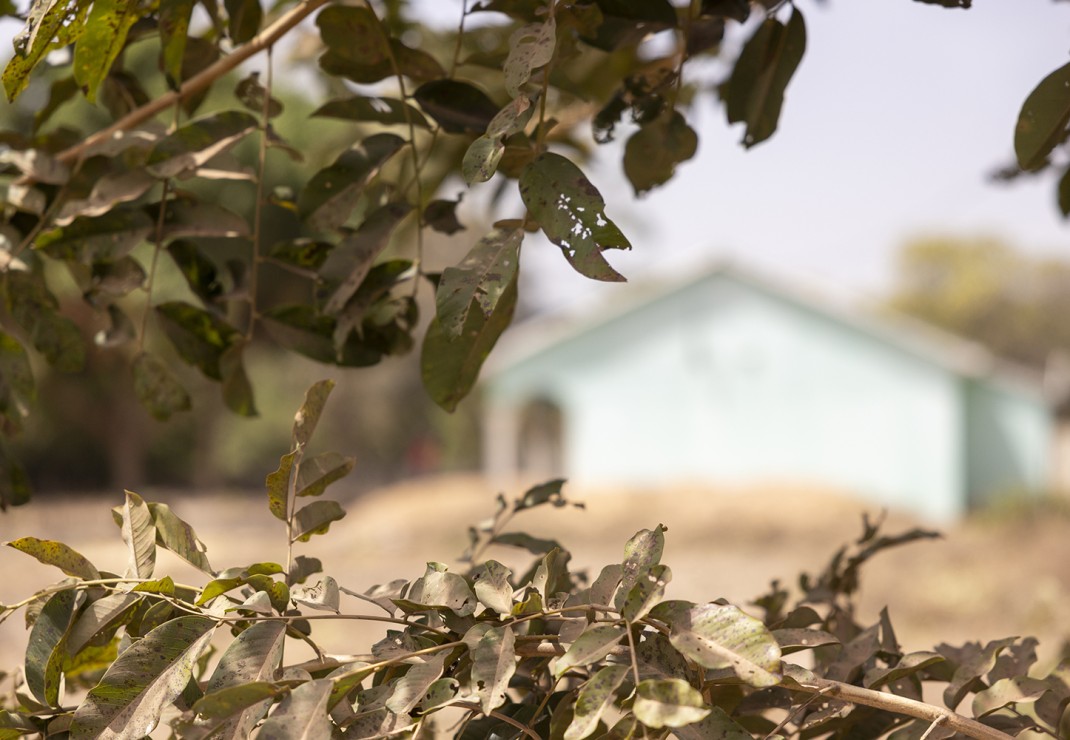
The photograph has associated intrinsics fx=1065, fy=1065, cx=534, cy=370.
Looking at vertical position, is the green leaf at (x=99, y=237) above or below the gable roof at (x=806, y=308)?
below

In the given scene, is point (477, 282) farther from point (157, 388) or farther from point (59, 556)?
point (157, 388)

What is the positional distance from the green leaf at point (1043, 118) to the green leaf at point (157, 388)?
0.56 metres

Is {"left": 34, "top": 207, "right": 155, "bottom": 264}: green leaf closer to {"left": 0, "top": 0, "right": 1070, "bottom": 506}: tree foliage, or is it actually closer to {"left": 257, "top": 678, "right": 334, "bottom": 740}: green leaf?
{"left": 0, "top": 0, "right": 1070, "bottom": 506}: tree foliage

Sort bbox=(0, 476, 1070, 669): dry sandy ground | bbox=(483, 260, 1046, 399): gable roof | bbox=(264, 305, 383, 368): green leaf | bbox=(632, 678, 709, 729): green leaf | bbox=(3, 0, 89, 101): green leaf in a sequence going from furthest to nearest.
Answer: bbox=(483, 260, 1046, 399): gable roof < bbox=(0, 476, 1070, 669): dry sandy ground < bbox=(264, 305, 383, 368): green leaf < bbox=(3, 0, 89, 101): green leaf < bbox=(632, 678, 709, 729): green leaf

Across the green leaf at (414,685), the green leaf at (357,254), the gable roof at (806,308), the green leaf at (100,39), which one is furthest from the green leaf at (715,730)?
the gable roof at (806,308)

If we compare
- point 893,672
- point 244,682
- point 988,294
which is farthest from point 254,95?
point 988,294

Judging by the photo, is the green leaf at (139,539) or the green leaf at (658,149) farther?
the green leaf at (658,149)

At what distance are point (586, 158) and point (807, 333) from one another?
385 inches

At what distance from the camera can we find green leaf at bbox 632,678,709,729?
38cm

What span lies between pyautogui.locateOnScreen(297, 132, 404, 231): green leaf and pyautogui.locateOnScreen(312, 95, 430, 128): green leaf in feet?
0.08

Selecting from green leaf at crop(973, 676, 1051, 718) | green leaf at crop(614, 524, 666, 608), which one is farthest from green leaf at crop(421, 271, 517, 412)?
green leaf at crop(973, 676, 1051, 718)

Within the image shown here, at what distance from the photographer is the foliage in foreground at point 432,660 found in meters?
→ 0.42

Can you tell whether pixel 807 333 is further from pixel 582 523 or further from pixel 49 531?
pixel 49 531

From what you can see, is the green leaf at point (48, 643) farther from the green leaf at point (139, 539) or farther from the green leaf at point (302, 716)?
the green leaf at point (302, 716)
